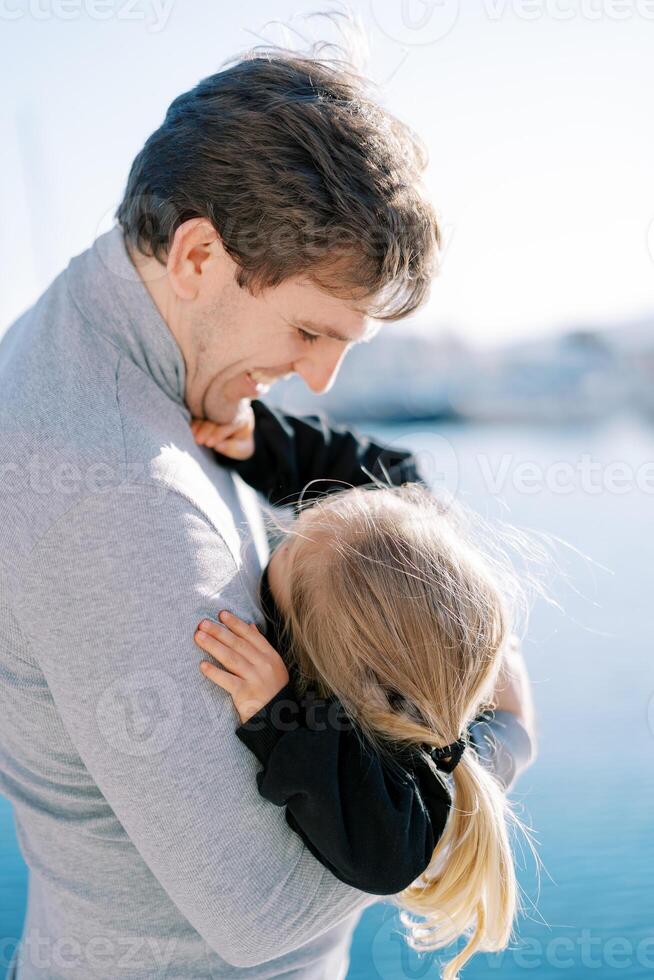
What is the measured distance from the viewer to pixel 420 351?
516 inches

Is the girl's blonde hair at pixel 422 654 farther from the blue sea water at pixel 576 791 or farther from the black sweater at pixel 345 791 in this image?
the blue sea water at pixel 576 791

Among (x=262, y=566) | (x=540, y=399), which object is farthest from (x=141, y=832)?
(x=540, y=399)

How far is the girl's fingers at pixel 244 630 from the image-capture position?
834 millimetres

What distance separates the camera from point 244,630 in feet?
2.77

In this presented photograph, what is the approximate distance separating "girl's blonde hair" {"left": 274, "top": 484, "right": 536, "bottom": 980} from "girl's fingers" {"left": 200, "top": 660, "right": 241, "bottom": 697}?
171 millimetres

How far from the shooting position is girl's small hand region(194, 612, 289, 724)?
0.80 m

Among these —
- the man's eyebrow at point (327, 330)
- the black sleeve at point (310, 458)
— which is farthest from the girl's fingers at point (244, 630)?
the black sleeve at point (310, 458)

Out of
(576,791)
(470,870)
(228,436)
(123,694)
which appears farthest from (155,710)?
(576,791)

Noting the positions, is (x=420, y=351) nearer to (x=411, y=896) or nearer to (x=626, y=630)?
(x=626, y=630)

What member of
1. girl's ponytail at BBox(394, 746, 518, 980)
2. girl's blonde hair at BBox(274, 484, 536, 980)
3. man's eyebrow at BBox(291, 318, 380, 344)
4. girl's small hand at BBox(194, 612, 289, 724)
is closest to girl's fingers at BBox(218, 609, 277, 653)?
girl's small hand at BBox(194, 612, 289, 724)

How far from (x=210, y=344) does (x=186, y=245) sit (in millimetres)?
130

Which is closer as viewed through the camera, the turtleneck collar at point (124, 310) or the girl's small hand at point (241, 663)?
the girl's small hand at point (241, 663)

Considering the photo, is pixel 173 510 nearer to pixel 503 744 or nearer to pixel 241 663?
pixel 241 663

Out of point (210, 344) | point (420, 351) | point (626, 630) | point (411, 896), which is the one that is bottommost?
point (420, 351)
